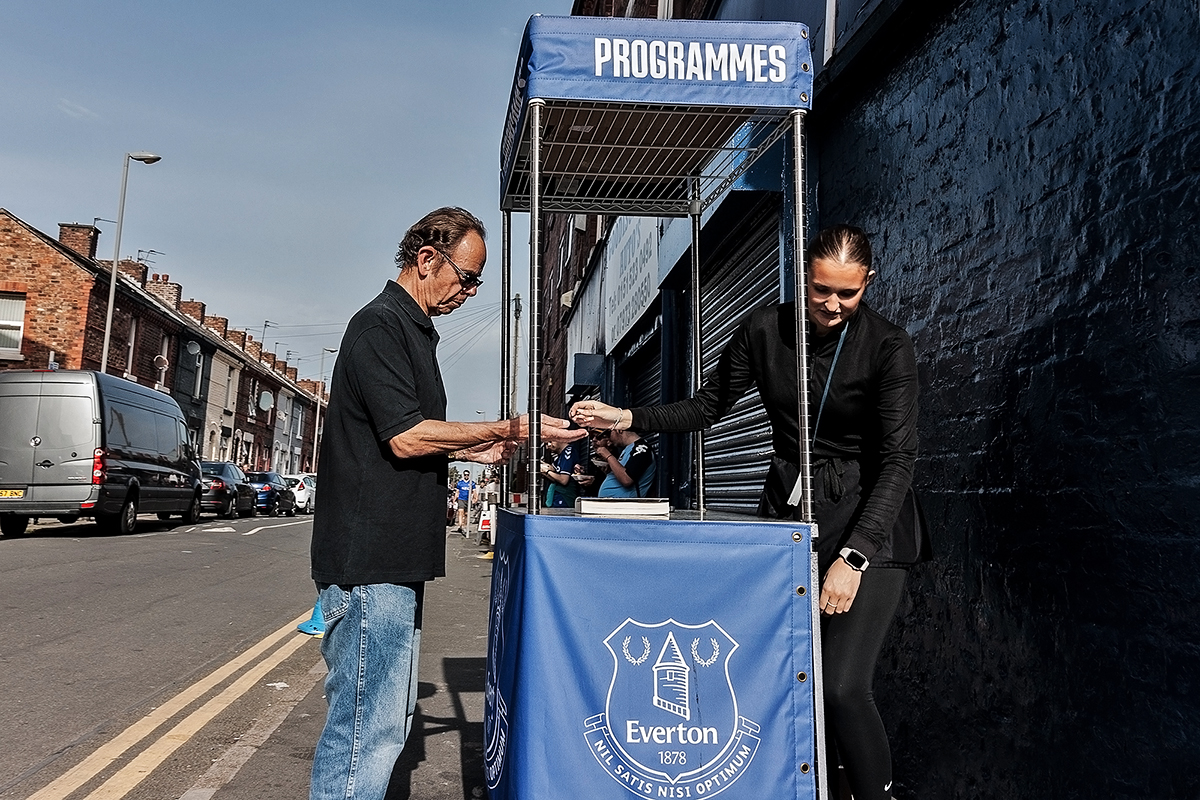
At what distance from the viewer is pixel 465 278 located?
297cm

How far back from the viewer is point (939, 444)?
3.78 m

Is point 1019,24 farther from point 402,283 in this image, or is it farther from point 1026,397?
point 402,283

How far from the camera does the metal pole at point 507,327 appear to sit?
404cm

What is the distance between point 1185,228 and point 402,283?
222 cm

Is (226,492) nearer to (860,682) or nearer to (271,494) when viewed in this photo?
(271,494)

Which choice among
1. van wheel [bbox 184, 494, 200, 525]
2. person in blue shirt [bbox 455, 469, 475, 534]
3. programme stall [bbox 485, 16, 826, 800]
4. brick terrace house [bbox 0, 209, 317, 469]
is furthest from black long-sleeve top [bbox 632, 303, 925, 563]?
brick terrace house [bbox 0, 209, 317, 469]

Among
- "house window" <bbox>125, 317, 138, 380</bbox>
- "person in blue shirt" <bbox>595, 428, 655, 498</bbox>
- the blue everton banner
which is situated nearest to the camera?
the blue everton banner

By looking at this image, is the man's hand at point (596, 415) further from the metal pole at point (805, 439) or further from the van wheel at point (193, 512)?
the van wheel at point (193, 512)

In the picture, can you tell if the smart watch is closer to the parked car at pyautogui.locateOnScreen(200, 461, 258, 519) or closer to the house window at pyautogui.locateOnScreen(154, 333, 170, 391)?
the parked car at pyautogui.locateOnScreen(200, 461, 258, 519)

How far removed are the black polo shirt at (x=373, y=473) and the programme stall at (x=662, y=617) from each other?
300 millimetres

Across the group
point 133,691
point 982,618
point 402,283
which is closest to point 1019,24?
point 982,618

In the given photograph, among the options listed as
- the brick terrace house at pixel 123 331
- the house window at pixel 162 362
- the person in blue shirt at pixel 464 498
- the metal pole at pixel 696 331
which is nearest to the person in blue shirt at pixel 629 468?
the metal pole at pixel 696 331

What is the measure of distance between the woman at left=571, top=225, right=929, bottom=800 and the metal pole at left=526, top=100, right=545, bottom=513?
0.79 metres

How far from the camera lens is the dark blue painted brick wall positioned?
2.50 metres
